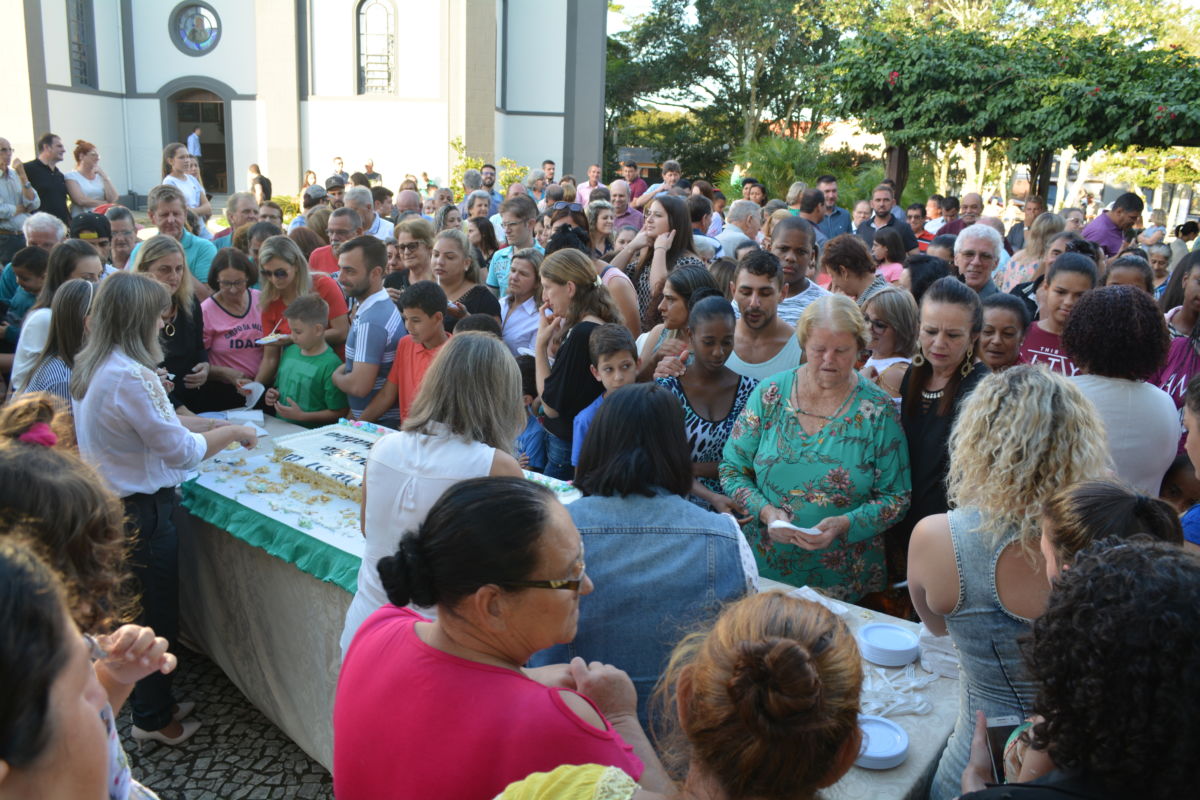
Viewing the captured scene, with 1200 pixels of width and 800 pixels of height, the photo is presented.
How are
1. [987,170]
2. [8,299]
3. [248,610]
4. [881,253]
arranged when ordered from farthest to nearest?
1. [987,170]
2. [881,253]
3. [8,299]
4. [248,610]

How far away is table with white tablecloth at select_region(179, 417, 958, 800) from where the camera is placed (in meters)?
3.39

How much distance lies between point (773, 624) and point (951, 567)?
0.91 m

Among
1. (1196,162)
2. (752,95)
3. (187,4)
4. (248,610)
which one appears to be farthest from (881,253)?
(752,95)

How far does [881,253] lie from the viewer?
687 cm

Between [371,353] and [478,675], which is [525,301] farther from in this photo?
[478,675]

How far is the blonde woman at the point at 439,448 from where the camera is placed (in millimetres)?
2600

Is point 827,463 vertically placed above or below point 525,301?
below

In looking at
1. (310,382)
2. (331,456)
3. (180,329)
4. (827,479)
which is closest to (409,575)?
(827,479)

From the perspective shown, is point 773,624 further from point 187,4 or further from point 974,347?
point 187,4

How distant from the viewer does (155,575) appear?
3.69 metres

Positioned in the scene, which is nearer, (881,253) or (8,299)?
(8,299)

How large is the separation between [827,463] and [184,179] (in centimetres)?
968

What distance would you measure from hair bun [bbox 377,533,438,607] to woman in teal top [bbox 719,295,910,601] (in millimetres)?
1659

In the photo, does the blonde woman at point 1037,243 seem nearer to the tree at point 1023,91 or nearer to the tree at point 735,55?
the tree at point 1023,91
